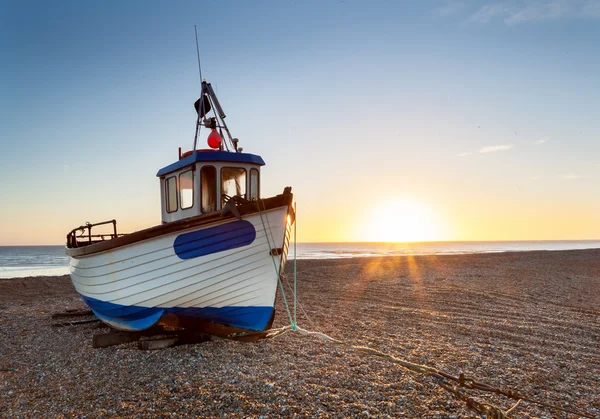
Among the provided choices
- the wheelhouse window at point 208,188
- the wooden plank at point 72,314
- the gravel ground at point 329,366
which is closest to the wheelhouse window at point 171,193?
the wheelhouse window at point 208,188

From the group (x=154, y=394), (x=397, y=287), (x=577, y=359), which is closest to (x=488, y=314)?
(x=577, y=359)

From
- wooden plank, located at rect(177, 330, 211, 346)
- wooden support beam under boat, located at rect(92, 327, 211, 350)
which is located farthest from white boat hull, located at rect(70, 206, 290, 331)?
wooden plank, located at rect(177, 330, 211, 346)

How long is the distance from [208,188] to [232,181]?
1.66 feet

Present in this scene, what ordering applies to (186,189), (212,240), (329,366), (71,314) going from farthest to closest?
(71,314) < (186,189) < (212,240) < (329,366)

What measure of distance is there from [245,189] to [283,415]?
4678mm

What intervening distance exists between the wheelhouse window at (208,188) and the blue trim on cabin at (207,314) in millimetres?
1976

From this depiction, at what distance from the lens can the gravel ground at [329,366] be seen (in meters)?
4.45

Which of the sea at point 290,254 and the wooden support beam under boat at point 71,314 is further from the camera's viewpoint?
the sea at point 290,254

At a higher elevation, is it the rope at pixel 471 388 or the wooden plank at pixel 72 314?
the wooden plank at pixel 72 314

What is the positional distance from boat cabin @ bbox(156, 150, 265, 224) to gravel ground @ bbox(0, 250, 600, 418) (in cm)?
270

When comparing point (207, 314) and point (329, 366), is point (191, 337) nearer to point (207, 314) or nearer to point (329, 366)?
point (207, 314)

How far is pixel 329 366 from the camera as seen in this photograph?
18.7ft

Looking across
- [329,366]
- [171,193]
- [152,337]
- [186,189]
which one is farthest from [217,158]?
[329,366]

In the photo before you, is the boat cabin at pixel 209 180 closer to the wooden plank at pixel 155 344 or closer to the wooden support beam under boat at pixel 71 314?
the wooden plank at pixel 155 344
